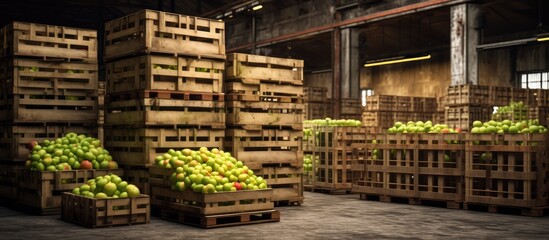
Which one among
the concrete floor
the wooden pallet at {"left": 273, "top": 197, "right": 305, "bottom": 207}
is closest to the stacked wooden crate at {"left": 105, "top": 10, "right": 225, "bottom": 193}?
the concrete floor

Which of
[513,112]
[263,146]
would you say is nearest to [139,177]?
[263,146]

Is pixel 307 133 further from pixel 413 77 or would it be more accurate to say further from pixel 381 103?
pixel 413 77

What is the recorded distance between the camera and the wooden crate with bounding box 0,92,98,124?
12250mm

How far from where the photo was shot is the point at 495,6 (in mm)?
27438

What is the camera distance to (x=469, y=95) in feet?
67.5

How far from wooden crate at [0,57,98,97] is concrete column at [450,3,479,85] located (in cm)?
1383

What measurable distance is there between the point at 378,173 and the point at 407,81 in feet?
76.0

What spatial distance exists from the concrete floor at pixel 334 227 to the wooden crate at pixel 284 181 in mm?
546

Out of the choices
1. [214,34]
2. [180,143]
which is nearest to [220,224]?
[180,143]

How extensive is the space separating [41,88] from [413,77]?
1063 inches

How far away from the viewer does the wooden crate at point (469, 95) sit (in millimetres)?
20641

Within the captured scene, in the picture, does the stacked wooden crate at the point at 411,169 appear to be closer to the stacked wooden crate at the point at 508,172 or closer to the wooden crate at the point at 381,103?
the stacked wooden crate at the point at 508,172

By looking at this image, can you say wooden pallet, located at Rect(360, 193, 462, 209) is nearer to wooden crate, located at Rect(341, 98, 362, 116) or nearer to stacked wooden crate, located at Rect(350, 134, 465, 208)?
stacked wooden crate, located at Rect(350, 134, 465, 208)

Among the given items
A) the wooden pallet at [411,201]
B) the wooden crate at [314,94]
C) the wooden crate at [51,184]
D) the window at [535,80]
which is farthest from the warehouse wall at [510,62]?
the wooden crate at [51,184]
